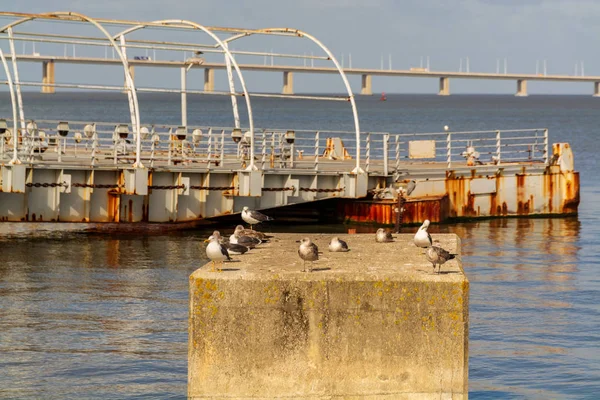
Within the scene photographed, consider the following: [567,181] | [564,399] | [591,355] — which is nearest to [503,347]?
[591,355]

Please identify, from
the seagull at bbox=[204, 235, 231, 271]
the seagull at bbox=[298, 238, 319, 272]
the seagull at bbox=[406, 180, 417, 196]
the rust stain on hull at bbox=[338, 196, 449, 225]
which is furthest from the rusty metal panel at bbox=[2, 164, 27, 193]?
the seagull at bbox=[298, 238, 319, 272]

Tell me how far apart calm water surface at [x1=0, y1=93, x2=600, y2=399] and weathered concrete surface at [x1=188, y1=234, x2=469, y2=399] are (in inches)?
165

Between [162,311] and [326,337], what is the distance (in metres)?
10.4

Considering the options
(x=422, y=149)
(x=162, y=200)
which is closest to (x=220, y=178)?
(x=162, y=200)

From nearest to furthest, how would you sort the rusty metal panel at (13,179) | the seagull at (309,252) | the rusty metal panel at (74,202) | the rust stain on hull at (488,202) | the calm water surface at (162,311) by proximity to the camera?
the seagull at (309,252)
the calm water surface at (162,311)
the rusty metal panel at (13,179)
the rusty metal panel at (74,202)
the rust stain on hull at (488,202)

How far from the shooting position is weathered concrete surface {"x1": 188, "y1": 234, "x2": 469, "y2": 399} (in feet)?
38.6

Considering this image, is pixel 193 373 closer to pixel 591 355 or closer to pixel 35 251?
pixel 591 355

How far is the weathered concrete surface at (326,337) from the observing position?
463 inches

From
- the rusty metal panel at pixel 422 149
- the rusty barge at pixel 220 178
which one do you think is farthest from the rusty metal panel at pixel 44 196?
the rusty metal panel at pixel 422 149

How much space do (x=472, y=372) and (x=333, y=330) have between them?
19.7 ft

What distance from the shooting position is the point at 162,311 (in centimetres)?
2178

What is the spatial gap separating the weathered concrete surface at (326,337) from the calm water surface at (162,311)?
165 inches

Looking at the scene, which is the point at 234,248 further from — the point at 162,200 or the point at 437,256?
the point at 162,200

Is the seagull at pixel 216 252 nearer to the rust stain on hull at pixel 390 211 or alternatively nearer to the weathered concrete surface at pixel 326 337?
the weathered concrete surface at pixel 326 337
